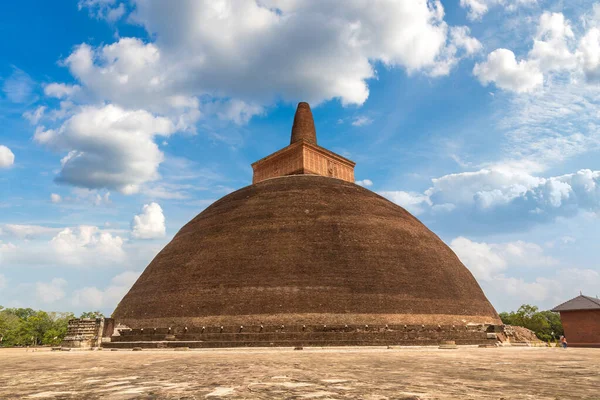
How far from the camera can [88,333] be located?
20234mm

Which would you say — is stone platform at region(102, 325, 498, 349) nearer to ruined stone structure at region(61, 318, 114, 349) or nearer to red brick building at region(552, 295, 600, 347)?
ruined stone structure at region(61, 318, 114, 349)

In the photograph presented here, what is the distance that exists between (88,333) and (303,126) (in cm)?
2333

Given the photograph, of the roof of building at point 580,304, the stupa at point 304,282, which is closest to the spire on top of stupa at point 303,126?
the stupa at point 304,282

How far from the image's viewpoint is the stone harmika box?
31094 mm

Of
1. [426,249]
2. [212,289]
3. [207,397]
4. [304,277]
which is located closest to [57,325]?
[212,289]

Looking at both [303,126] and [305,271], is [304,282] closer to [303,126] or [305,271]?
[305,271]

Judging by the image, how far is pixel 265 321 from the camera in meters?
17.2

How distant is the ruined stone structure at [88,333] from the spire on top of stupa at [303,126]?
67.2 ft

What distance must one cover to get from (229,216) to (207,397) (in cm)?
2034

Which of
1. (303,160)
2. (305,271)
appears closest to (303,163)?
(303,160)

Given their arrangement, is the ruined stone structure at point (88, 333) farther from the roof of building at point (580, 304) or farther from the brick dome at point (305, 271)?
the roof of building at point (580, 304)

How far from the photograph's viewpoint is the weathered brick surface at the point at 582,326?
1033 inches

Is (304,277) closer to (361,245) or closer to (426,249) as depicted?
(361,245)

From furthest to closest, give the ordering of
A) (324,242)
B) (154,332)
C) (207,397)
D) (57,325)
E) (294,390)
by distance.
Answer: (57,325) < (324,242) < (154,332) < (294,390) < (207,397)
